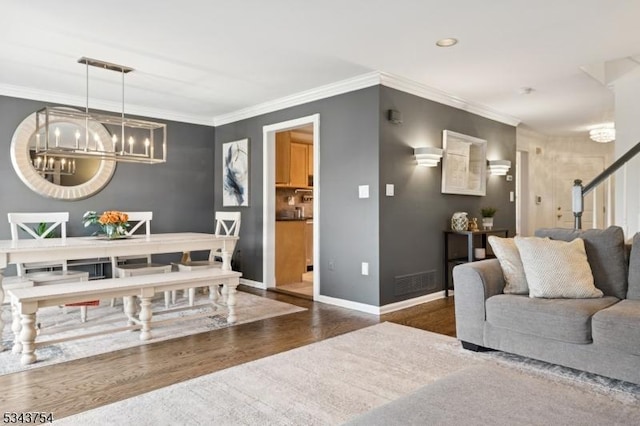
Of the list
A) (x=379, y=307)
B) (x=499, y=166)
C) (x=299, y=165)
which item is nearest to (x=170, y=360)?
(x=379, y=307)

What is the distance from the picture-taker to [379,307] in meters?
4.41

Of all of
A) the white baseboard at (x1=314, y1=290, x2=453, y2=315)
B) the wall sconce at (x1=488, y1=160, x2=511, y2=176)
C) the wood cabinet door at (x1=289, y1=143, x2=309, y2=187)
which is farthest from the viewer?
the wood cabinet door at (x1=289, y1=143, x2=309, y2=187)

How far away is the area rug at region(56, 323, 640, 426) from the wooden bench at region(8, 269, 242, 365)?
105cm

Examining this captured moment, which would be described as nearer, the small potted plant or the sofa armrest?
the sofa armrest

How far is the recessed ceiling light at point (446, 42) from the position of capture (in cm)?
354

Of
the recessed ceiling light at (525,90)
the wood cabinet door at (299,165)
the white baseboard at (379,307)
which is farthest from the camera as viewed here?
the wood cabinet door at (299,165)

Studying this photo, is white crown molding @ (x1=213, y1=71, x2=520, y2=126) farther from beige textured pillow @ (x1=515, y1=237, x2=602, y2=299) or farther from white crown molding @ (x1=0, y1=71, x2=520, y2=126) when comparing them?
beige textured pillow @ (x1=515, y1=237, x2=602, y2=299)

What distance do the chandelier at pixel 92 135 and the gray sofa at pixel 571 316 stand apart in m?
3.12

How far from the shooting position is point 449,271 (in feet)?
17.6

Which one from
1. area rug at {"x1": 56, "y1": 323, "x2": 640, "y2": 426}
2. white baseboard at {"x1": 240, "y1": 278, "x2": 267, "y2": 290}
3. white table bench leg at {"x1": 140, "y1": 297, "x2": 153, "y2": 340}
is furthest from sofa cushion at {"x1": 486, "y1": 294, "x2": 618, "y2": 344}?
white baseboard at {"x1": 240, "y1": 278, "x2": 267, "y2": 290}

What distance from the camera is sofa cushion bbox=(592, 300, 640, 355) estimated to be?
7.88 ft

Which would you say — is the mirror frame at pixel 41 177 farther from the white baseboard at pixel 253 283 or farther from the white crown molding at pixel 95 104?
the white baseboard at pixel 253 283

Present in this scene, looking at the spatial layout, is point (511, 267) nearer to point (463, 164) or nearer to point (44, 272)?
point (463, 164)

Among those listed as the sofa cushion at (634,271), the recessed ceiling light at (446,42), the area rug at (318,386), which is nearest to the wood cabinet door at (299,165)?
the recessed ceiling light at (446,42)
